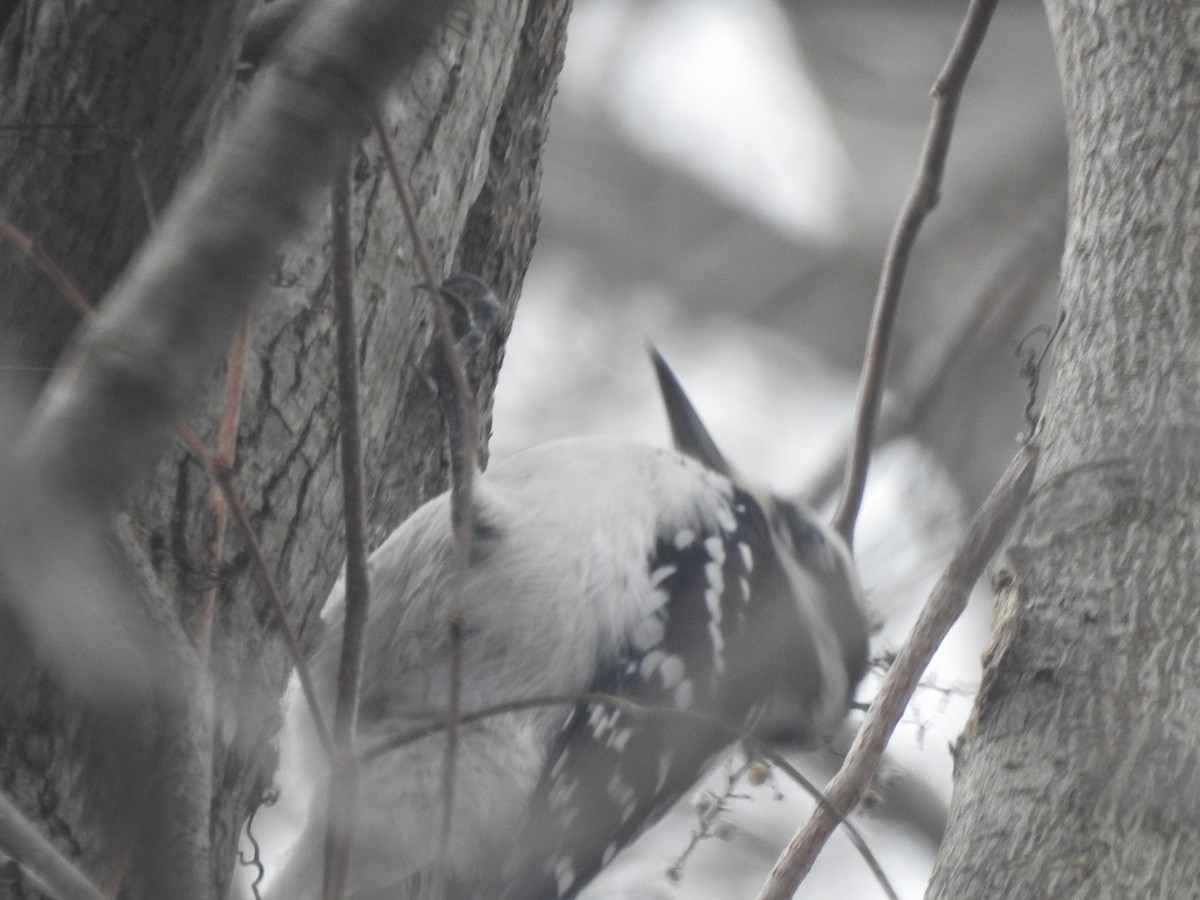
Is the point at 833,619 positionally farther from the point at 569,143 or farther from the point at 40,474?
the point at 40,474

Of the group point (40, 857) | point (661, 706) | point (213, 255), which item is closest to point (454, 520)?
point (40, 857)

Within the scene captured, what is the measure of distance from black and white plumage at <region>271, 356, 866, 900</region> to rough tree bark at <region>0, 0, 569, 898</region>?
34 centimetres

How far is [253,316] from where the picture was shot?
1908mm

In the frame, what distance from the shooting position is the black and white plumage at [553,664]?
7.98ft

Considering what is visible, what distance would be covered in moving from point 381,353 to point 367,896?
961 millimetres

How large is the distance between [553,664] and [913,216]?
100cm

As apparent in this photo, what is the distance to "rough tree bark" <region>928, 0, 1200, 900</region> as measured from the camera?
157 cm

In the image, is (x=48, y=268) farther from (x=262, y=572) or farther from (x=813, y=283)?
(x=813, y=283)

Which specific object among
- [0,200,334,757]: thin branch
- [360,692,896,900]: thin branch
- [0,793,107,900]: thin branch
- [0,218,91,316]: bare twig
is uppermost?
[0,218,91,316]: bare twig

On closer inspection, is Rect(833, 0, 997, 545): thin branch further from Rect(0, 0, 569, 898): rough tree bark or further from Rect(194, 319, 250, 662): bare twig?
Rect(194, 319, 250, 662): bare twig

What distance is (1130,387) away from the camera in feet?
5.84

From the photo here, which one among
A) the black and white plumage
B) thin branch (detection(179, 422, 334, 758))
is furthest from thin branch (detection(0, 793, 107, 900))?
the black and white plumage

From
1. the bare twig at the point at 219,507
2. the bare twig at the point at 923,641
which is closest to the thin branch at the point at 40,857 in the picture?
the bare twig at the point at 219,507

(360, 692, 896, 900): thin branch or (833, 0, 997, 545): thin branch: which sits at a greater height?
(833, 0, 997, 545): thin branch
